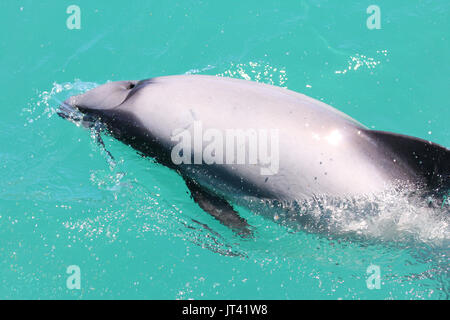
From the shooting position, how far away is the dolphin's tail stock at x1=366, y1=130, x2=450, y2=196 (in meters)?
3.55

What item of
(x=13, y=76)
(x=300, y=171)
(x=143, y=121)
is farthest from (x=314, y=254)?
(x=13, y=76)

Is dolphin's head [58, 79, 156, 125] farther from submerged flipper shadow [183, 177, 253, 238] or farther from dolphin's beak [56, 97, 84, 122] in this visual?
submerged flipper shadow [183, 177, 253, 238]

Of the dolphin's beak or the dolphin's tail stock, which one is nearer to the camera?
the dolphin's tail stock

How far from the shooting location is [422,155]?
11.8 ft

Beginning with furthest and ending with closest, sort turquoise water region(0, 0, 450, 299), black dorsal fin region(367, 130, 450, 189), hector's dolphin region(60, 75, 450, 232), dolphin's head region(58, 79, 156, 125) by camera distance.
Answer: turquoise water region(0, 0, 450, 299) → dolphin's head region(58, 79, 156, 125) → hector's dolphin region(60, 75, 450, 232) → black dorsal fin region(367, 130, 450, 189)

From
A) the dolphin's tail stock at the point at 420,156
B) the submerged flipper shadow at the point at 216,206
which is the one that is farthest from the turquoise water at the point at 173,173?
the dolphin's tail stock at the point at 420,156

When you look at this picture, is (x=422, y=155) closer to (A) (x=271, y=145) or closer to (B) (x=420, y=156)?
(B) (x=420, y=156)

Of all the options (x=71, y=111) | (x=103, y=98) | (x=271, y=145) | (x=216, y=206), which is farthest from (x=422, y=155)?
(x=71, y=111)

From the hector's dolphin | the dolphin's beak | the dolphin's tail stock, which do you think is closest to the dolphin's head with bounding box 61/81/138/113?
the dolphin's beak

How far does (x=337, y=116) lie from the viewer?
3.92 metres

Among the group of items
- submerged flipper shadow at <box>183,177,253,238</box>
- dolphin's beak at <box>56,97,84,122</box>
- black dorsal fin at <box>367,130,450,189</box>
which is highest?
dolphin's beak at <box>56,97,84,122</box>

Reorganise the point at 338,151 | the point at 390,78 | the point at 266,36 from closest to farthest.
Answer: the point at 338,151 → the point at 390,78 → the point at 266,36
